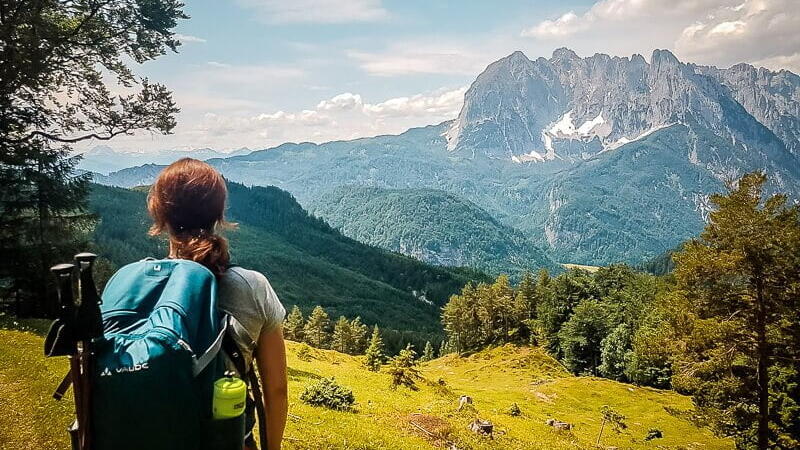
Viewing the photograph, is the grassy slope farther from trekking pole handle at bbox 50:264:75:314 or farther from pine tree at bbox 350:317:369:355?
pine tree at bbox 350:317:369:355

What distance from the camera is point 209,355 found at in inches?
155

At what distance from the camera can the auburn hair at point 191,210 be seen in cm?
468

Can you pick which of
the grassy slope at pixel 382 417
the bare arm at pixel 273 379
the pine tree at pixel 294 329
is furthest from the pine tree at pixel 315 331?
the bare arm at pixel 273 379

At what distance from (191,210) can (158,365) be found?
1587 mm

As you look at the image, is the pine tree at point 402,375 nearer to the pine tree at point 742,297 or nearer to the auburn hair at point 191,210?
the pine tree at point 742,297

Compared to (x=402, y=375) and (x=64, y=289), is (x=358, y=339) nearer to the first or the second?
(x=402, y=375)

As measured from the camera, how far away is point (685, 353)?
2330 centimetres

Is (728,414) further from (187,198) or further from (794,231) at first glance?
(187,198)

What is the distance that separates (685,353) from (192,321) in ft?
81.7

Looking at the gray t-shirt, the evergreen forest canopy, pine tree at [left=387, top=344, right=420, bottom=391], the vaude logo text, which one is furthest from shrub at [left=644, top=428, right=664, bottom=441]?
the vaude logo text

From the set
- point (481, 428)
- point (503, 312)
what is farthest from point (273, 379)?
point (503, 312)

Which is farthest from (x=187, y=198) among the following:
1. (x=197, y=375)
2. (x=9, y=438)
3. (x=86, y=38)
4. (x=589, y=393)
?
(x=589, y=393)

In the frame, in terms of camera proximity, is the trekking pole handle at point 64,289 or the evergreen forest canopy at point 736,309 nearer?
the trekking pole handle at point 64,289

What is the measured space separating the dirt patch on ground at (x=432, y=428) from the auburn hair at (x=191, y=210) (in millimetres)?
15612
